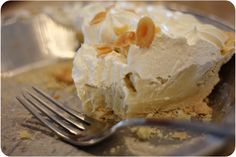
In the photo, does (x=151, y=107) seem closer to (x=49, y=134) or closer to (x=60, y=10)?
(x=49, y=134)

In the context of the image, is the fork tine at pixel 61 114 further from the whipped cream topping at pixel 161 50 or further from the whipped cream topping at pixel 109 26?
the whipped cream topping at pixel 109 26

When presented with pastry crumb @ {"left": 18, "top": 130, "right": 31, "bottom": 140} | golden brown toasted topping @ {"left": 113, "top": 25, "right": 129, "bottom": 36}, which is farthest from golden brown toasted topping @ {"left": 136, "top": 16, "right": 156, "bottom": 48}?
pastry crumb @ {"left": 18, "top": 130, "right": 31, "bottom": 140}

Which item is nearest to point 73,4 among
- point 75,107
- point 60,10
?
point 60,10

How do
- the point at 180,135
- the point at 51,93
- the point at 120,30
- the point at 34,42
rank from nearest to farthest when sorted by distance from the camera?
the point at 180,135, the point at 120,30, the point at 51,93, the point at 34,42

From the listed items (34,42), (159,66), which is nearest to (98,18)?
(159,66)

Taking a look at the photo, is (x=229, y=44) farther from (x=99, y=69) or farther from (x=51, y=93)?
(x=51, y=93)

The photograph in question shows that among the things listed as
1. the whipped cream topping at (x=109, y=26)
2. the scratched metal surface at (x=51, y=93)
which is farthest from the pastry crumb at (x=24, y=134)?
the whipped cream topping at (x=109, y=26)

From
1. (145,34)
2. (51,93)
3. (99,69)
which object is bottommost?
(51,93)
